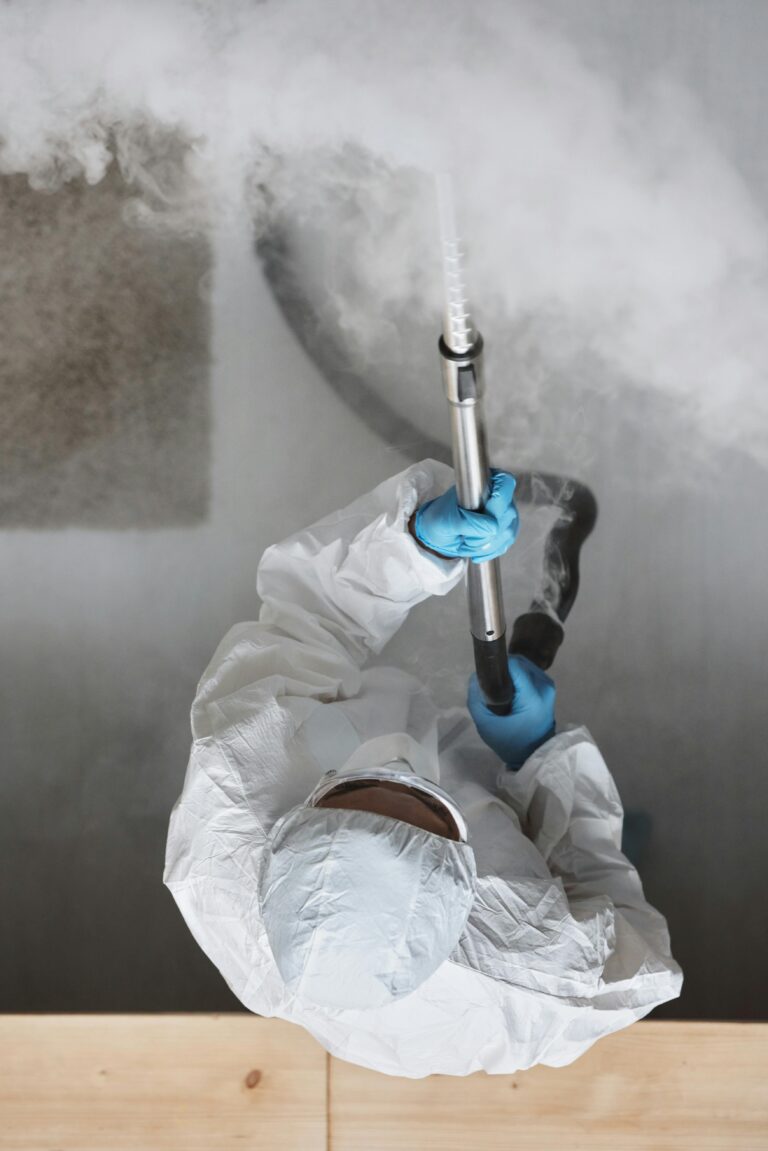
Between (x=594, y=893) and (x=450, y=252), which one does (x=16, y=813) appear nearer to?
(x=594, y=893)

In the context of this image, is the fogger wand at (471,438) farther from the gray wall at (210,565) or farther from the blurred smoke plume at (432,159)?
the blurred smoke plume at (432,159)

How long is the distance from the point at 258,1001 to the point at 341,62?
1.31 metres

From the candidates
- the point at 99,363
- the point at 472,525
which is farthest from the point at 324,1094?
the point at 99,363

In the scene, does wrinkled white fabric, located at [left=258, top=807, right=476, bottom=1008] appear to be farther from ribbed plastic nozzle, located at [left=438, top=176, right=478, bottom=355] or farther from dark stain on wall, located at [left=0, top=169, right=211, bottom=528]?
dark stain on wall, located at [left=0, top=169, right=211, bottom=528]

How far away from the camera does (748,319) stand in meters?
1.37

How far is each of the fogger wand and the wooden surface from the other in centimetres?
37

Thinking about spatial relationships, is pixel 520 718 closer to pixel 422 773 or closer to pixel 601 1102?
pixel 422 773

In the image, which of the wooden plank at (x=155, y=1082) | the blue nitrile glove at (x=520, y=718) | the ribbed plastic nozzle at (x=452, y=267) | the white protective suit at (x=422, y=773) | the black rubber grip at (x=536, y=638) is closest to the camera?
the ribbed plastic nozzle at (x=452, y=267)

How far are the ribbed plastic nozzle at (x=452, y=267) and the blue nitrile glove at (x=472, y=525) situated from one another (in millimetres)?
208

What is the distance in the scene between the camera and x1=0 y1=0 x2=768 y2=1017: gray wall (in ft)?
4.36

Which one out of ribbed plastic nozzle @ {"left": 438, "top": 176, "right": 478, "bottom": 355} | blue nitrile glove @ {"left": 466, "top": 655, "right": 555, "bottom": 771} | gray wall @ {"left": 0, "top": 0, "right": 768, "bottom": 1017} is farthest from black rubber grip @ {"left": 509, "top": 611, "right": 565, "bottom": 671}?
ribbed plastic nozzle @ {"left": 438, "top": 176, "right": 478, "bottom": 355}

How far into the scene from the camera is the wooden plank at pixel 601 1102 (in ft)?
2.94

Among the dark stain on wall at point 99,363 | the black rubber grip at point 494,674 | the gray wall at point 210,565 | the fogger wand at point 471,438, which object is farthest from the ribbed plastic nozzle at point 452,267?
the dark stain on wall at point 99,363

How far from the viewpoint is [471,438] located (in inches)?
30.4
